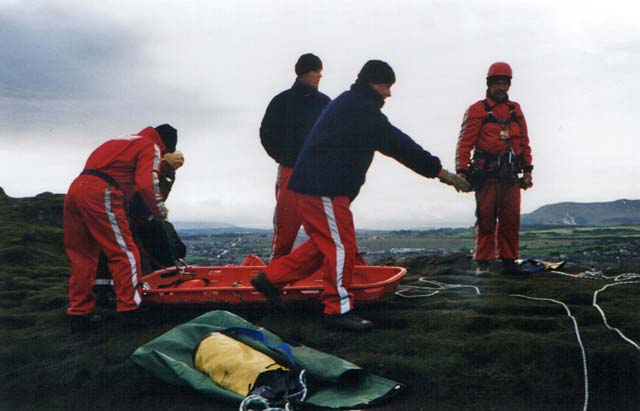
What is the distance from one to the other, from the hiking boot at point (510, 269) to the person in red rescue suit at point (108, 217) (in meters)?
4.17

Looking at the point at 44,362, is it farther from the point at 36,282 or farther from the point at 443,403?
the point at 36,282

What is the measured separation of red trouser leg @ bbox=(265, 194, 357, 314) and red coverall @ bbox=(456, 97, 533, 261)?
8.83 ft

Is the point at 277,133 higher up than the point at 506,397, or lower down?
higher up

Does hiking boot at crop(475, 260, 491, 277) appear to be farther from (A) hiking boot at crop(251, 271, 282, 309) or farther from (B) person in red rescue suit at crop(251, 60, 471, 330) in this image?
(A) hiking boot at crop(251, 271, 282, 309)

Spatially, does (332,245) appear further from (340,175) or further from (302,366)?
(302,366)

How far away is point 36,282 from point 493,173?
21.4 ft

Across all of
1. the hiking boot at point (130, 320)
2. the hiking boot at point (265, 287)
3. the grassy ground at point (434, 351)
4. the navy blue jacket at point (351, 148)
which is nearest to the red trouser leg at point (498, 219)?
the grassy ground at point (434, 351)

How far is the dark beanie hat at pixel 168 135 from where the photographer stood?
5.80 metres

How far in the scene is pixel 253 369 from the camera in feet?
11.0

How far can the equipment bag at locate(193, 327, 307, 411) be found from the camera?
10.4 ft

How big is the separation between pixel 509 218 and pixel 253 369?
4479 millimetres

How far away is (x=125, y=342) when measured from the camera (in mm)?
4668

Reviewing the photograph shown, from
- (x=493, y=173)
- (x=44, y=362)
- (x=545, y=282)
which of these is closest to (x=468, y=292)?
(x=545, y=282)

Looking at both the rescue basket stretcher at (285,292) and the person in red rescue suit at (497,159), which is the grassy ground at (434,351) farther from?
the person in red rescue suit at (497,159)
